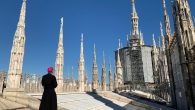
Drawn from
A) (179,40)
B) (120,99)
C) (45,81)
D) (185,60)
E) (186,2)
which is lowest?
(120,99)

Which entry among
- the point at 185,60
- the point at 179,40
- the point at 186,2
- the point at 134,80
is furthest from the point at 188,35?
the point at 134,80

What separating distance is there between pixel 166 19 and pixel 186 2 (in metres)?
6.82

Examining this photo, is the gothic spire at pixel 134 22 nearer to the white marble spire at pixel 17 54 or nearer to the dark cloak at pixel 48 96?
the white marble spire at pixel 17 54

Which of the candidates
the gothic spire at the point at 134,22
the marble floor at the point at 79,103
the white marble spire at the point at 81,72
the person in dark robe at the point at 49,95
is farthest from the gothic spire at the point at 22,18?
the gothic spire at the point at 134,22

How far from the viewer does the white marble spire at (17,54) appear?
16.9m

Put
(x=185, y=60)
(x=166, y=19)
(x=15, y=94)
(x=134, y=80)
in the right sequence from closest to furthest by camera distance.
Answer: (x=15, y=94) → (x=185, y=60) → (x=166, y=19) → (x=134, y=80)

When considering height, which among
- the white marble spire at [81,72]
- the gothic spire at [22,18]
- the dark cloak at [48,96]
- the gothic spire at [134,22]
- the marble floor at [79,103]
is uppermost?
the gothic spire at [134,22]

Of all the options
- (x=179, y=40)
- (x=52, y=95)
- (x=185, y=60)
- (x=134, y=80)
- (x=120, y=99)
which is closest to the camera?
(x=52, y=95)

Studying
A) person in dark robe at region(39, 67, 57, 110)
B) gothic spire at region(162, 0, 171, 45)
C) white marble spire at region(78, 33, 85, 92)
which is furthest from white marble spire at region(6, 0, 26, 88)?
gothic spire at region(162, 0, 171, 45)

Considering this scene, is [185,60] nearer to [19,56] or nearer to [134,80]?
[19,56]

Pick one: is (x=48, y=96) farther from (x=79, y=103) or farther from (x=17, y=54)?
(x=17, y=54)

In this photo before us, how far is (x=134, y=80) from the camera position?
5684 cm

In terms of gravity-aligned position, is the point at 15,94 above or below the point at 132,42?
below

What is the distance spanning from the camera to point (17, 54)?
18.0m
